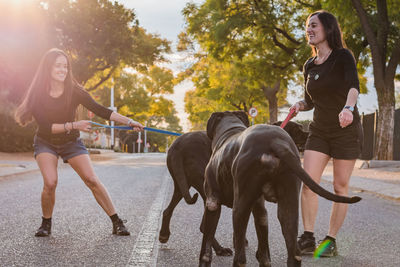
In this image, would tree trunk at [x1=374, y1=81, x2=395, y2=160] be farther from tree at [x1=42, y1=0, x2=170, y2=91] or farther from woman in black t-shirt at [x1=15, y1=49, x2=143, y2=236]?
tree at [x1=42, y1=0, x2=170, y2=91]

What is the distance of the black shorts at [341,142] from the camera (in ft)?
12.7

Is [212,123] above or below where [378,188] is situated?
above

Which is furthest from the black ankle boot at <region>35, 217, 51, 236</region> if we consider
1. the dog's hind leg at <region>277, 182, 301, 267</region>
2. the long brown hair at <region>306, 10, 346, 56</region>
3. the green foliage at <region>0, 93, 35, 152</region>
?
Answer: the green foliage at <region>0, 93, 35, 152</region>

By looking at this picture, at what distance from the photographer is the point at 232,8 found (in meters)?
18.8

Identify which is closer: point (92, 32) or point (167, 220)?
point (167, 220)

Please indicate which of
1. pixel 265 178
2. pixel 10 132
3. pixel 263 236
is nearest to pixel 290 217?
pixel 265 178

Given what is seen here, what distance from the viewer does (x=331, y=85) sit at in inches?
151

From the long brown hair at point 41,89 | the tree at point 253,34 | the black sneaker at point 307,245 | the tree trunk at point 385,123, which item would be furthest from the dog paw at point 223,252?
the tree at point 253,34

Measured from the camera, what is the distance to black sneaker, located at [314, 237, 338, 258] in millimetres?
3875

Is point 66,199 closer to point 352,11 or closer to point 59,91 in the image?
point 59,91

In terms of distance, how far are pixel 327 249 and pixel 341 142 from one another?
0.95 metres

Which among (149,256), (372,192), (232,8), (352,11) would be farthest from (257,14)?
(149,256)

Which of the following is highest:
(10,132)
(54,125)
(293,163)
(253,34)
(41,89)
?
(253,34)

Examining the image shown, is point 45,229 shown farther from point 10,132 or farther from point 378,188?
point 10,132
